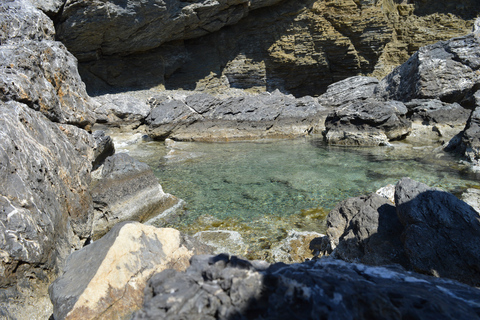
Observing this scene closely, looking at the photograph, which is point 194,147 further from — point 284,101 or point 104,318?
point 104,318

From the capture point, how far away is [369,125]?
11.2 m

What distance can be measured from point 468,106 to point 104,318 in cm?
1511

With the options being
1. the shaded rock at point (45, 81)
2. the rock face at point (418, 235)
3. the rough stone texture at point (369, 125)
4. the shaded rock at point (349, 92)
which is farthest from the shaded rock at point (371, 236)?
the shaded rock at point (349, 92)

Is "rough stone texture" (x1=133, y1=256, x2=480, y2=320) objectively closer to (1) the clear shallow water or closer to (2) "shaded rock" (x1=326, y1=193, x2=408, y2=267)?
(2) "shaded rock" (x1=326, y1=193, x2=408, y2=267)

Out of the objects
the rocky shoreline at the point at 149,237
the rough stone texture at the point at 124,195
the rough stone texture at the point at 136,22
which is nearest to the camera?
the rocky shoreline at the point at 149,237

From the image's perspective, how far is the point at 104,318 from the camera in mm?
2104

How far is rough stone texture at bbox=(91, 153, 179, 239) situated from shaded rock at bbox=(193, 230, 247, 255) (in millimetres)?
1378

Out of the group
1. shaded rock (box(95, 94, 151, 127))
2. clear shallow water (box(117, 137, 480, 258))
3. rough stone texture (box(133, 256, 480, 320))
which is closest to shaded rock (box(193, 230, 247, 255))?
clear shallow water (box(117, 137, 480, 258))

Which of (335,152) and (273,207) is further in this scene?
(335,152)

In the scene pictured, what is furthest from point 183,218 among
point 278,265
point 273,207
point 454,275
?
point 454,275

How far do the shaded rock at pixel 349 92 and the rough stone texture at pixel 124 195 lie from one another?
12188mm

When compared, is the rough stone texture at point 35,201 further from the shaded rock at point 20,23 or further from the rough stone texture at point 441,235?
the rough stone texture at point 441,235

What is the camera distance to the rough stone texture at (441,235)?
2693 mm

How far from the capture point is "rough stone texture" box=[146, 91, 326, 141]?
13.4 metres
